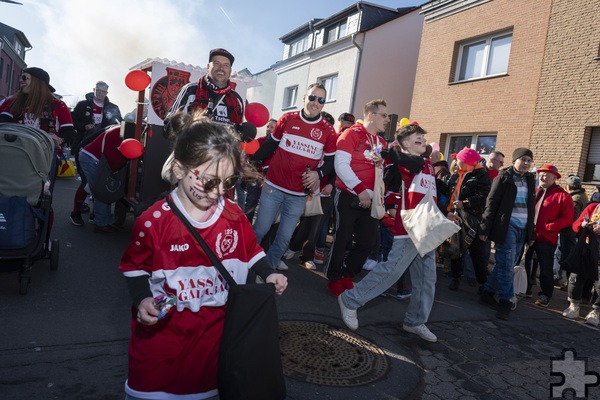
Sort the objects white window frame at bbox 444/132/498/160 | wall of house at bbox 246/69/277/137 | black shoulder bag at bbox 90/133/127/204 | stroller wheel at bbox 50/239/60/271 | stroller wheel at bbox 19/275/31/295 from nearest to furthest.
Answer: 1. stroller wheel at bbox 19/275/31/295
2. stroller wheel at bbox 50/239/60/271
3. black shoulder bag at bbox 90/133/127/204
4. white window frame at bbox 444/132/498/160
5. wall of house at bbox 246/69/277/137

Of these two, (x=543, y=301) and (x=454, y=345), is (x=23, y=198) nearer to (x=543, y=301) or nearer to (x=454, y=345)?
(x=454, y=345)

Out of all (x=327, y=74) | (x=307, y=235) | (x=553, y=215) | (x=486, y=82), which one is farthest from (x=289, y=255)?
(x=327, y=74)

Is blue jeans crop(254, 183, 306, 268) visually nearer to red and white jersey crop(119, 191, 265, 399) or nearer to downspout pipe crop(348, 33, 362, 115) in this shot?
red and white jersey crop(119, 191, 265, 399)

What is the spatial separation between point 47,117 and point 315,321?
4.15 metres

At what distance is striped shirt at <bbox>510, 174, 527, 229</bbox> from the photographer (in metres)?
5.81

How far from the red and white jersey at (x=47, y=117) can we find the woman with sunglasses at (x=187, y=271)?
14.0 feet

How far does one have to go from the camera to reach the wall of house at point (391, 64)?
64.8 ft

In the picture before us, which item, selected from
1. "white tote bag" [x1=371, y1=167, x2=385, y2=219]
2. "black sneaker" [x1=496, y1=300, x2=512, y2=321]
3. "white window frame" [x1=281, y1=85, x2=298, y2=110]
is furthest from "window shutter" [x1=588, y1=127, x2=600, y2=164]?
"white window frame" [x1=281, y1=85, x2=298, y2=110]

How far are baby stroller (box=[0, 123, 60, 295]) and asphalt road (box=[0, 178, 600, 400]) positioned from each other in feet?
1.32

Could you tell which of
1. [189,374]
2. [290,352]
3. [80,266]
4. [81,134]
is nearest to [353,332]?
[290,352]

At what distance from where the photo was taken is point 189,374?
6.17ft

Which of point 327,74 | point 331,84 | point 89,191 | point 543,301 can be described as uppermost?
point 327,74

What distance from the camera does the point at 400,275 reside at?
14.0 feet

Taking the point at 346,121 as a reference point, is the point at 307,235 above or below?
below
